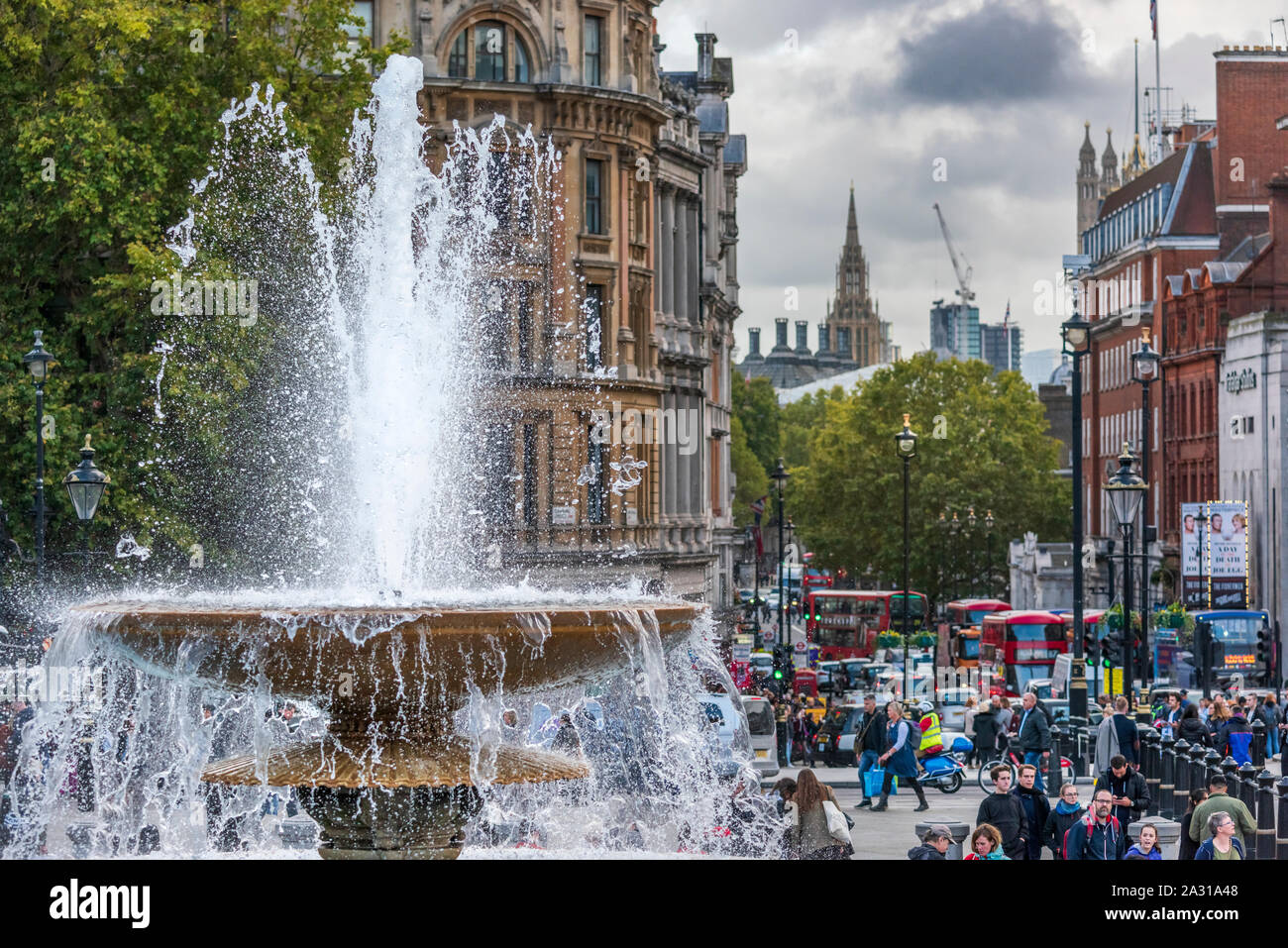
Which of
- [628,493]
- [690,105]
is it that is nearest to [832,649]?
[690,105]

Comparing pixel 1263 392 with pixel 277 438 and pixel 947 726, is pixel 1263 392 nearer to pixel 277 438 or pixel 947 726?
pixel 947 726

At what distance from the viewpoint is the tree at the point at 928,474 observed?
102125 millimetres

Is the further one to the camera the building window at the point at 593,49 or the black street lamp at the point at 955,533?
the black street lamp at the point at 955,533

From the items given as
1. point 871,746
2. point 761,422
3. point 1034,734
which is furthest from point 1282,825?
point 761,422

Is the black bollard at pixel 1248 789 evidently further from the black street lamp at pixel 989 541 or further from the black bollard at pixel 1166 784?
the black street lamp at pixel 989 541

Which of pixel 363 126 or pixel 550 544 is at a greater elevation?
pixel 363 126

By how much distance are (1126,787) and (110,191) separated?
19.5m

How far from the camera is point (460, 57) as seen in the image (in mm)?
48750

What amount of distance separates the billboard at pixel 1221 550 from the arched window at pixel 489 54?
32995 mm

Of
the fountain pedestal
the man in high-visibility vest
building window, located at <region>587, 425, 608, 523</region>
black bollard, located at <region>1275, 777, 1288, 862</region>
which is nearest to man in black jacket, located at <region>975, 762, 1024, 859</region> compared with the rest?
black bollard, located at <region>1275, 777, 1288, 862</region>

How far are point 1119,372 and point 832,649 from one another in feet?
107

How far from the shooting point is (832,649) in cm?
7900

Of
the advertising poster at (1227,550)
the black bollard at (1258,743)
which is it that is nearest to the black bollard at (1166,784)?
the black bollard at (1258,743)

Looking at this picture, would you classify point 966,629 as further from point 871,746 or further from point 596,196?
point 871,746
